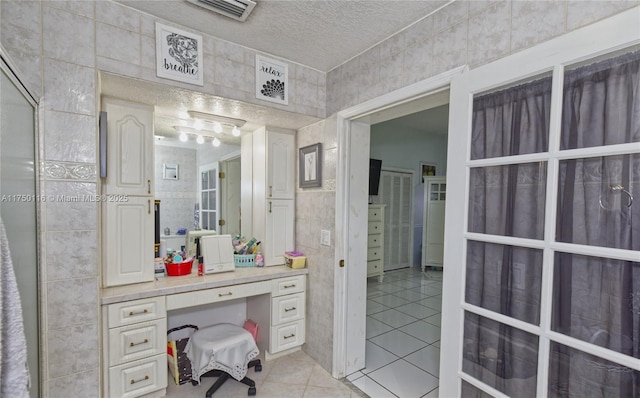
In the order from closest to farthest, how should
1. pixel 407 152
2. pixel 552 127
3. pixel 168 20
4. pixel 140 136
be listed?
pixel 552 127, pixel 168 20, pixel 140 136, pixel 407 152

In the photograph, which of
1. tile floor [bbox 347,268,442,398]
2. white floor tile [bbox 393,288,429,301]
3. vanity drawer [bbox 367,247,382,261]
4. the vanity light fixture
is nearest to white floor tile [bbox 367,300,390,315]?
tile floor [bbox 347,268,442,398]

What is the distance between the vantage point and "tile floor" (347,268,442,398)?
2201 mm

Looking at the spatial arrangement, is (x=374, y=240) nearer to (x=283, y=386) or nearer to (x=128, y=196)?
(x=283, y=386)

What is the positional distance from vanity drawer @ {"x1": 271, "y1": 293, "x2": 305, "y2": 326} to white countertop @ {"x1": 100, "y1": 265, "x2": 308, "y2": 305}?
8.1 inches

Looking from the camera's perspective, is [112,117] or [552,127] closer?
[552,127]

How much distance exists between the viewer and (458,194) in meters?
1.42

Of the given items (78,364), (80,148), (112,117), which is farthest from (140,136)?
(78,364)

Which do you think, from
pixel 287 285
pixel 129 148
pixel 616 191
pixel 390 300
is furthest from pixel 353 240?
pixel 390 300

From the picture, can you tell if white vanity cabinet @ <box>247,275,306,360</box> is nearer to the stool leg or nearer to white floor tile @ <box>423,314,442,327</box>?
the stool leg

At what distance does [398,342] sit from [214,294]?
189cm

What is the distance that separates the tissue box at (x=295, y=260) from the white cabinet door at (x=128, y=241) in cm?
110

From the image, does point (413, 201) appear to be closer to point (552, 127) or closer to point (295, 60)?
point (295, 60)

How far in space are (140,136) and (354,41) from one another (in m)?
1.67

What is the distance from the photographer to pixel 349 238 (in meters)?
2.29
